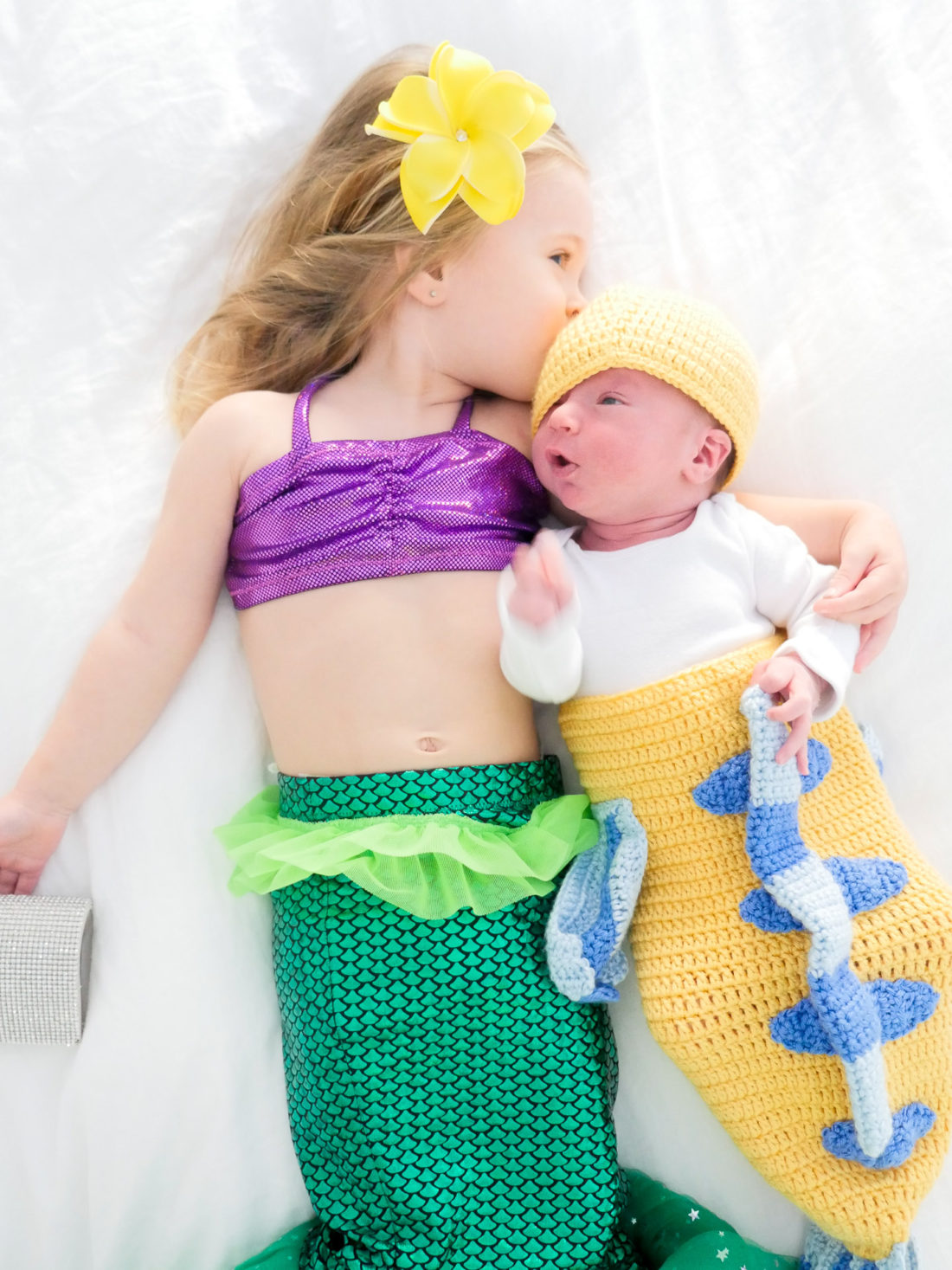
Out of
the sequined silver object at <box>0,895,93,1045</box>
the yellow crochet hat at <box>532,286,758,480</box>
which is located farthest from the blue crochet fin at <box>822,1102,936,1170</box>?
the sequined silver object at <box>0,895,93,1045</box>

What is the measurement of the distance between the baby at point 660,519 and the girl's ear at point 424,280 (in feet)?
0.54

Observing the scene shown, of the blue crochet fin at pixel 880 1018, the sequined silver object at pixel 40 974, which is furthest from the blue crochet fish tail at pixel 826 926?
the sequined silver object at pixel 40 974

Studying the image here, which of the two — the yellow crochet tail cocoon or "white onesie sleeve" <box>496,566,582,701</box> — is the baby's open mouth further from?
the yellow crochet tail cocoon

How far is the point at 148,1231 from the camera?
1.28 metres

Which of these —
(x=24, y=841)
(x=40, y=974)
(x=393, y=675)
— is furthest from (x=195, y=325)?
(x=40, y=974)

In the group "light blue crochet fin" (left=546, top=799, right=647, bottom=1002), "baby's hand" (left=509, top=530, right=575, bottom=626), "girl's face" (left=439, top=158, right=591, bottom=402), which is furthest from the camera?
"girl's face" (left=439, top=158, right=591, bottom=402)

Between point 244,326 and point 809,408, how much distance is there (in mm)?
702

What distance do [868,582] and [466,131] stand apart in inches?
25.1

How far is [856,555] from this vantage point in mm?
1206

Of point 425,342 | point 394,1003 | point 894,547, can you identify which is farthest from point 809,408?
point 394,1003

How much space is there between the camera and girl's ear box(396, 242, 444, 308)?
130cm

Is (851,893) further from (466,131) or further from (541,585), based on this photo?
(466,131)

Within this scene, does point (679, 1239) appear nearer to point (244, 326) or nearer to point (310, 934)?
point (310, 934)

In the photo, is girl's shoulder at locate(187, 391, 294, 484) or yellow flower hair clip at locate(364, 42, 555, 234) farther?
girl's shoulder at locate(187, 391, 294, 484)
